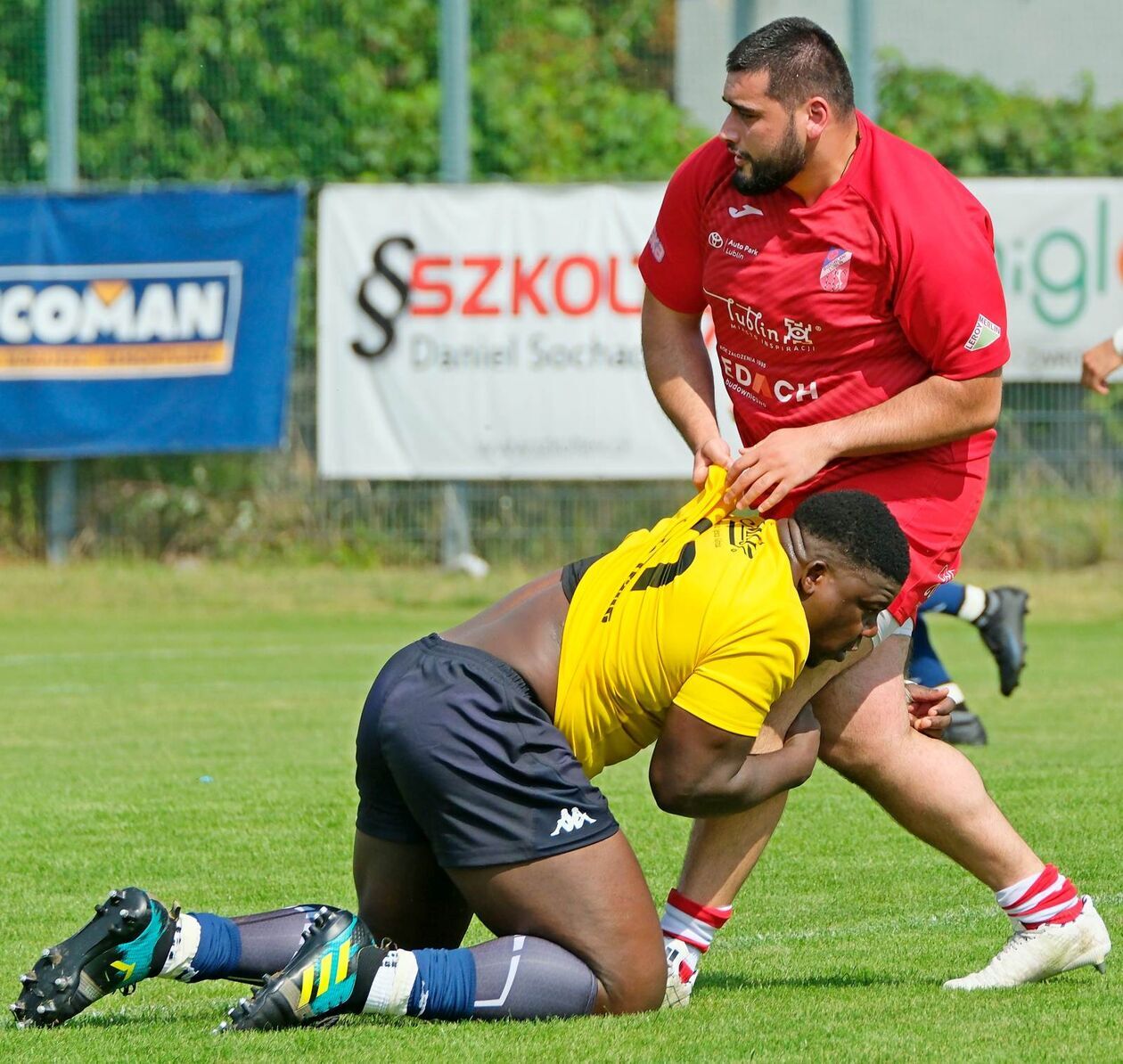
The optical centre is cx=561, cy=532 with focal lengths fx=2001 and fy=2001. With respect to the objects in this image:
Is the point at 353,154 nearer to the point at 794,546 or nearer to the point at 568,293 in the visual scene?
the point at 568,293

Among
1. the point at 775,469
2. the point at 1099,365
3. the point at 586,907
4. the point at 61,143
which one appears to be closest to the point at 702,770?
the point at 586,907

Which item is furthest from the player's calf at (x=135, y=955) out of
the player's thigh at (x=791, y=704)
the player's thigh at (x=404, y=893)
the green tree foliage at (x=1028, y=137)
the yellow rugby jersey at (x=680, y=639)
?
Result: the green tree foliage at (x=1028, y=137)

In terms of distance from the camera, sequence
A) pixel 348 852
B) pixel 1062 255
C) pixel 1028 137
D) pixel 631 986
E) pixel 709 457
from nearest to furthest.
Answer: pixel 631 986 < pixel 709 457 < pixel 348 852 < pixel 1062 255 < pixel 1028 137

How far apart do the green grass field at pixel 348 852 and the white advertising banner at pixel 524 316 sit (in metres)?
2.08

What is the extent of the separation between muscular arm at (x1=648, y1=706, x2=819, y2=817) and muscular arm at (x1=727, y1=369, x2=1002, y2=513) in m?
0.69

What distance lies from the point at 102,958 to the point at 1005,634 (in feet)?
19.0

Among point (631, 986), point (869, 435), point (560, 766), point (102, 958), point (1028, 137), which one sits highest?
point (1028, 137)

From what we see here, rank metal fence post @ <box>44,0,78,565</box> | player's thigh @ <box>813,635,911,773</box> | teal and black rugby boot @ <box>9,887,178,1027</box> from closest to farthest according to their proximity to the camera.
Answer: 1. teal and black rugby boot @ <box>9,887,178,1027</box>
2. player's thigh @ <box>813,635,911,773</box>
3. metal fence post @ <box>44,0,78,565</box>

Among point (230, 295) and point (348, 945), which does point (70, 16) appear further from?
point (348, 945)

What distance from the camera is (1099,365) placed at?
6.62 metres

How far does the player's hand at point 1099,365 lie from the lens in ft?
21.7

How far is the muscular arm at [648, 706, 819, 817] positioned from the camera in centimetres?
431

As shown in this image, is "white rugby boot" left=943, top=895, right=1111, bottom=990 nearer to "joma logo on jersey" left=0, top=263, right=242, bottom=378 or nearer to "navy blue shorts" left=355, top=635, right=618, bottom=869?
"navy blue shorts" left=355, top=635, right=618, bottom=869

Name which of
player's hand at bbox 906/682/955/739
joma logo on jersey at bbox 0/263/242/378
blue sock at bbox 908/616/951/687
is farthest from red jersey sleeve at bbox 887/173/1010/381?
joma logo on jersey at bbox 0/263/242/378
